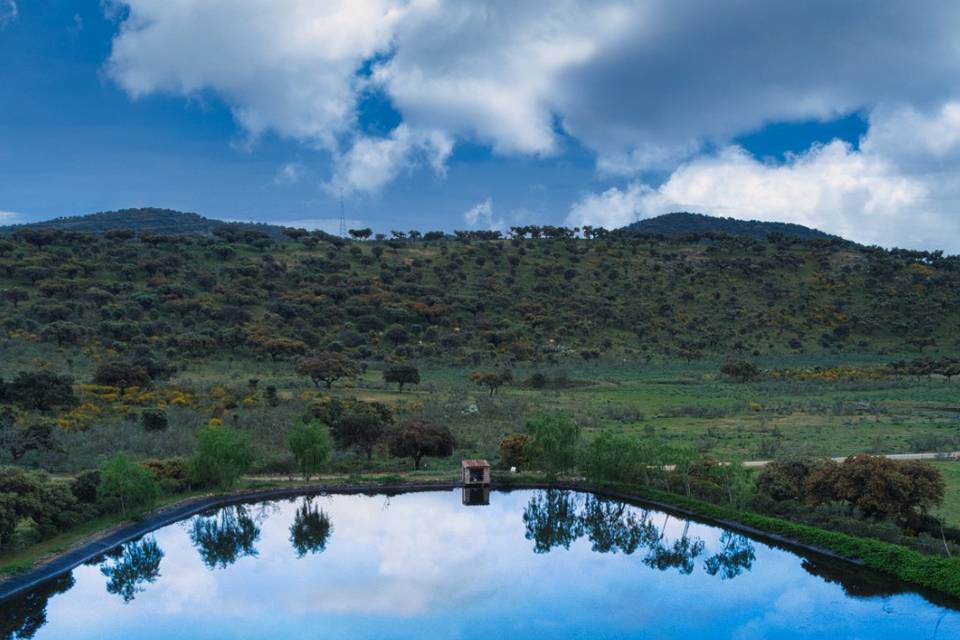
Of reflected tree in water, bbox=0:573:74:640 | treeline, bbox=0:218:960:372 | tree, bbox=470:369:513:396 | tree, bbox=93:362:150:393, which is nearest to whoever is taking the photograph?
reflected tree in water, bbox=0:573:74:640

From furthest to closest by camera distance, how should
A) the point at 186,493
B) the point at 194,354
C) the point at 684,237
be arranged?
the point at 684,237 → the point at 194,354 → the point at 186,493

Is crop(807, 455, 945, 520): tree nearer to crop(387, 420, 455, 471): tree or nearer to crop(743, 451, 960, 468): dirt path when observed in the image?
crop(743, 451, 960, 468): dirt path

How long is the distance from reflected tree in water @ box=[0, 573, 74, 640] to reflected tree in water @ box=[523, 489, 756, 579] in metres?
20.6

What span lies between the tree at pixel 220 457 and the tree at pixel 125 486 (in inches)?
145

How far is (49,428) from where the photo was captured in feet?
152

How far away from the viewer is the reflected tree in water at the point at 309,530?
37969mm

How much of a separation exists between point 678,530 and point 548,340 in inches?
2721

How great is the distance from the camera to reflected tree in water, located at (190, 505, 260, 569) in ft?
121

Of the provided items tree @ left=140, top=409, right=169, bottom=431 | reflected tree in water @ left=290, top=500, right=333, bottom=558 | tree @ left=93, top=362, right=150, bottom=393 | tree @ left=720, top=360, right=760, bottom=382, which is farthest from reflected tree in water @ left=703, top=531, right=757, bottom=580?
tree @ left=720, top=360, right=760, bottom=382

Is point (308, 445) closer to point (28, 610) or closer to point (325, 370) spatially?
point (28, 610)

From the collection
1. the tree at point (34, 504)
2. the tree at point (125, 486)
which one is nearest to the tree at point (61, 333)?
the tree at point (125, 486)

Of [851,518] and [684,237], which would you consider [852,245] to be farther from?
[851,518]

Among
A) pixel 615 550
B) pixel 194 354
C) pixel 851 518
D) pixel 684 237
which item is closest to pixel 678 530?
pixel 615 550

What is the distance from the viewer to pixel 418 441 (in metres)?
50.5
